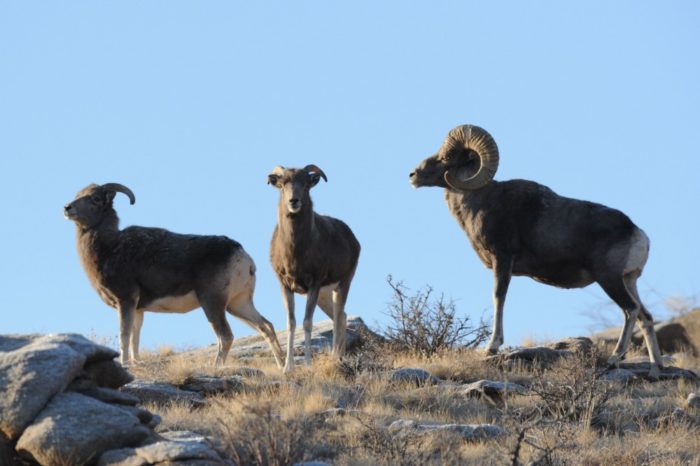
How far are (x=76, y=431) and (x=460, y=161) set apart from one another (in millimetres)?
10810

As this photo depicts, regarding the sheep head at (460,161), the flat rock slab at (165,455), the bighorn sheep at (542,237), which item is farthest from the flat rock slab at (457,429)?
the sheep head at (460,161)

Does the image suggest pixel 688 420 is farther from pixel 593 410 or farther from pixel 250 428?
pixel 250 428

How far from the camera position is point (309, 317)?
19.9 meters

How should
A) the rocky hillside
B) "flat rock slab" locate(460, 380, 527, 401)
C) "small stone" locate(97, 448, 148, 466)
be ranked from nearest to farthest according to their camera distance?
"small stone" locate(97, 448, 148, 466), the rocky hillside, "flat rock slab" locate(460, 380, 527, 401)

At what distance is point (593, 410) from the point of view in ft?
53.9

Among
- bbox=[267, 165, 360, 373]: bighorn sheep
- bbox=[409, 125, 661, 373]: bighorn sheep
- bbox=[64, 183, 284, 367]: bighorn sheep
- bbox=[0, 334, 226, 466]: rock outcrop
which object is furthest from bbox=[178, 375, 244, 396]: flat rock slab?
bbox=[409, 125, 661, 373]: bighorn sheep

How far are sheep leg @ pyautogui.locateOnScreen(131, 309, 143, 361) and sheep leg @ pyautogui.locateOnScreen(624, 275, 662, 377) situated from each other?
6.82 meters

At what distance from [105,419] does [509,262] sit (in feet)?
31.5

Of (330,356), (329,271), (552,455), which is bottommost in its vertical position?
(552,455)

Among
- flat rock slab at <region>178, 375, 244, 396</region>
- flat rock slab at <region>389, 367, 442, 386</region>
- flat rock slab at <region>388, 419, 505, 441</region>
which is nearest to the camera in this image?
flat rock slab at <region>388, 419, 505, 441</region>

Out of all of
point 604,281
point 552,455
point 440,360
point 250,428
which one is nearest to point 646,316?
point 604,281

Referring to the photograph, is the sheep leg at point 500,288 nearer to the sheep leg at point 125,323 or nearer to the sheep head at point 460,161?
the sheep head at point 460,161

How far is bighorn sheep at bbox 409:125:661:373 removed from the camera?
66.9 feet

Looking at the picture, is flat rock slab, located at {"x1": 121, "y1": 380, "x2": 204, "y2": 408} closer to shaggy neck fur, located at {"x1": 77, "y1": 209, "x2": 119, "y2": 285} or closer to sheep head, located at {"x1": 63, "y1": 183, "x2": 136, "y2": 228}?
shaggy neck fur, located at {"x1": 77, "y1": 209, "x2": 119, "y2": 285}
